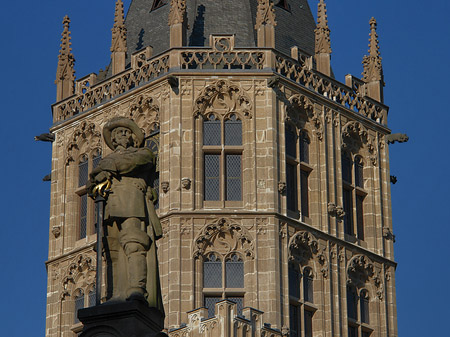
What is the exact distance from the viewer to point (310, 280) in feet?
119

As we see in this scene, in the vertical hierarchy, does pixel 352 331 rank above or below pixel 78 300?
below

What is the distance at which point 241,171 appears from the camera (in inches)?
1433

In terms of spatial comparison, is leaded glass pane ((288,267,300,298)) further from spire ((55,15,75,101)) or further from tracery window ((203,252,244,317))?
spire ((55,15,75,101))

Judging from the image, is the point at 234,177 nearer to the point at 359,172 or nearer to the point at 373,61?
the point at 359,172

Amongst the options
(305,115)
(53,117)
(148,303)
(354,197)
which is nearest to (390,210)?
(354,197)

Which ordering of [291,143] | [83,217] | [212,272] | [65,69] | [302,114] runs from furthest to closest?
[65,69] < [83,217] < [302,114] < [291,143] < [212,272]

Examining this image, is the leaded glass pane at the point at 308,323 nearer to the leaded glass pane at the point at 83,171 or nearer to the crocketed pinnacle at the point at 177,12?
the leaded glass pane at the point at 83,171

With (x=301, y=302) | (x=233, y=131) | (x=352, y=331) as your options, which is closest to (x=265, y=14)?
(x=233, y=131)

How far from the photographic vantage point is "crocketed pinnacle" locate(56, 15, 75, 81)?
40781 mm

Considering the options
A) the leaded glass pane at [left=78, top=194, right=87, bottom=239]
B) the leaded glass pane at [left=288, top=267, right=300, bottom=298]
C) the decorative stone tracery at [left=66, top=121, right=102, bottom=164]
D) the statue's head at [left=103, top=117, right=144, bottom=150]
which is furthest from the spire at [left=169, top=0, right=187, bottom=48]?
the statue's head at [left=103, top=117, right=144, bottom=150]

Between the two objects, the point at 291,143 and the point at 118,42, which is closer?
the point at 291,143

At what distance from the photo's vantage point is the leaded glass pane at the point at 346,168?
38.7 metres

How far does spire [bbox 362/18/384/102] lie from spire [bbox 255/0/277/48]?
159 inches

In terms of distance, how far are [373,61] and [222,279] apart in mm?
9369
